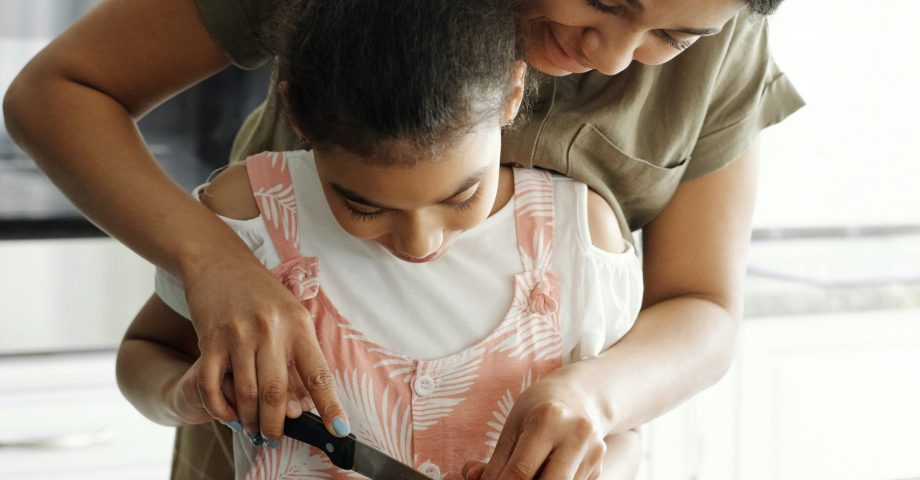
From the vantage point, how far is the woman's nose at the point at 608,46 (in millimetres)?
694

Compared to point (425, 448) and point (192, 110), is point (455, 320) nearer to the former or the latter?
point (425, 448)

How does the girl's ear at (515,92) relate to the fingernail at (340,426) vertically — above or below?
above

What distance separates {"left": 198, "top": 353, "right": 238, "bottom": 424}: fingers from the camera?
630 mm

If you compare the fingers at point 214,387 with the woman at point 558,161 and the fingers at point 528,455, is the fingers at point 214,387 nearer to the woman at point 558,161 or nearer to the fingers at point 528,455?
the woman at point 558,161

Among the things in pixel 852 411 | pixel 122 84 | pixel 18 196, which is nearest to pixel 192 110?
pixel 18 196

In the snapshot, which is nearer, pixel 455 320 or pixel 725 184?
pixel 455 320

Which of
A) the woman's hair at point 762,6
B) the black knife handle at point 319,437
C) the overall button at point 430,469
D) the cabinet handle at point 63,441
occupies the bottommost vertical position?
the cabinet handle at point 63,441

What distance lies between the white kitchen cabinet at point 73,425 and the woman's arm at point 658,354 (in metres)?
0.98

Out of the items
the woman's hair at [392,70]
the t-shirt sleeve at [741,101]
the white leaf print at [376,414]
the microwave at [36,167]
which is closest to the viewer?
the woman's hair at [392,70]

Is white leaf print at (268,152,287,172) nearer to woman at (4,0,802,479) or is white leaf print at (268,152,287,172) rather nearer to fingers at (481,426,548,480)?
woman at (4,0,802,479)

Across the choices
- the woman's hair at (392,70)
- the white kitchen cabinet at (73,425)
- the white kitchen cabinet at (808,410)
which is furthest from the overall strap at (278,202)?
the white kitchen cabinet at (808,410)

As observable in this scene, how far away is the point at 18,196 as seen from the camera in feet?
4.83

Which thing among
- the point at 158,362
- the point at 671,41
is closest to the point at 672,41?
the point at 671,41

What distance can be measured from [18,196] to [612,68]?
109cm
